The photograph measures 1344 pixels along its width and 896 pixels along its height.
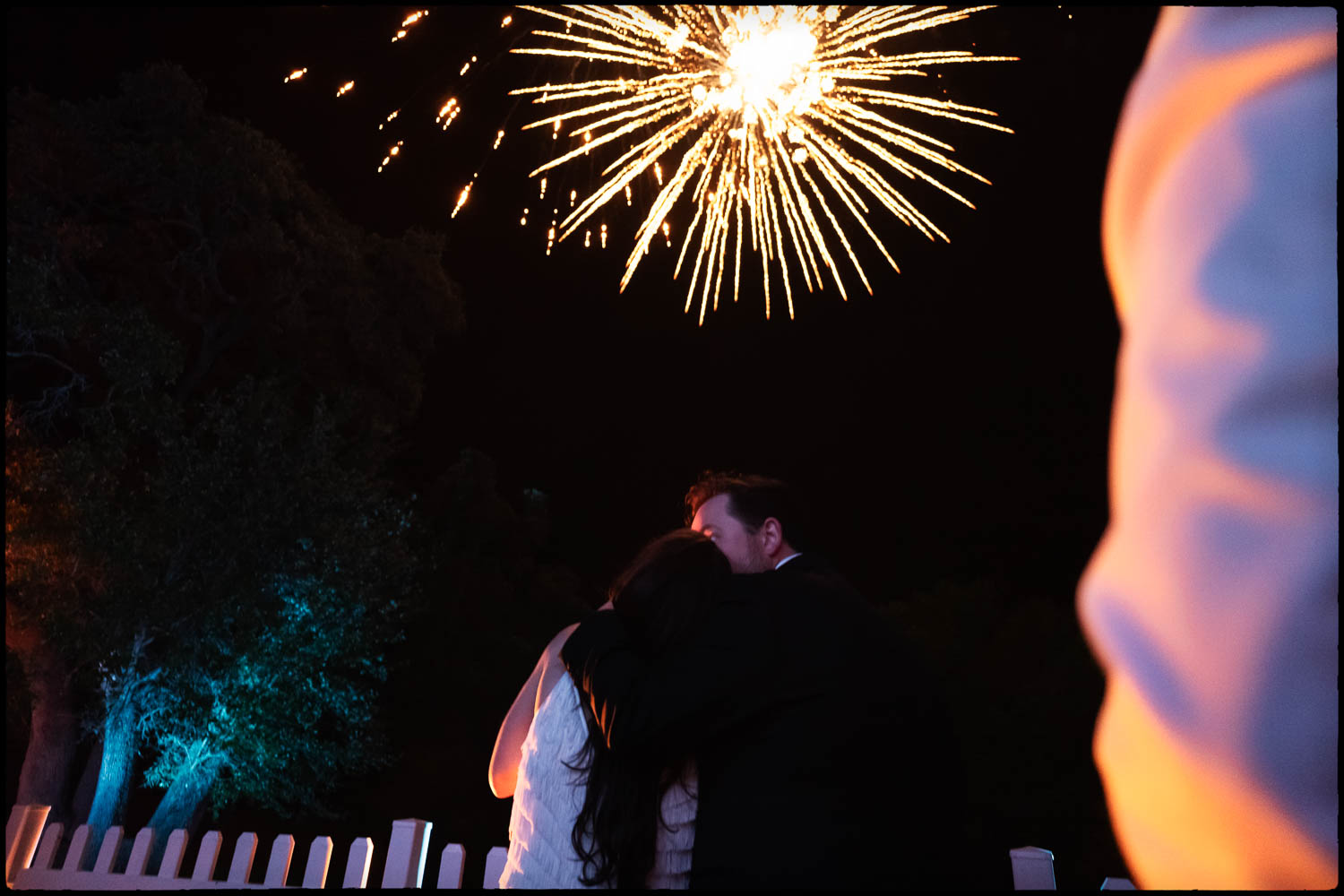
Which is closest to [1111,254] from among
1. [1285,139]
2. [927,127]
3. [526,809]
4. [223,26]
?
[1285,139]

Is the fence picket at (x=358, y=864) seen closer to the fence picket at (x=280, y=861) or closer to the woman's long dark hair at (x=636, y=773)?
the fence picket at (x=280, y=861)

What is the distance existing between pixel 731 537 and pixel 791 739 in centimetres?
121

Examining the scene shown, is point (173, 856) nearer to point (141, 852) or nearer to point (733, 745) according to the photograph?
point (141, 852)

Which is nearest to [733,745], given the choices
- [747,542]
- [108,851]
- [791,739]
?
[791,739]

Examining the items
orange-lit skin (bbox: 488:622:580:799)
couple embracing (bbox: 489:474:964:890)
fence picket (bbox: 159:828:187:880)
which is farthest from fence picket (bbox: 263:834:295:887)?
couple embracing (bbox: 489:474:964:890)

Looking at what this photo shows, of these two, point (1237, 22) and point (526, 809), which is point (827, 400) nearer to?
point (526, 809)

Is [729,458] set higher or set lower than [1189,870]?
higher

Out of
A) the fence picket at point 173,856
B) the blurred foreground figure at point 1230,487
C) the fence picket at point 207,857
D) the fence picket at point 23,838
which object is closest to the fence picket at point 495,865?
the fence picket at point 207,857

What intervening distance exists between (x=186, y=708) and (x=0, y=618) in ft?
6.93

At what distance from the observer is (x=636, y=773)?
211cm

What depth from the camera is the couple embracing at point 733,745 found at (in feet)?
5.61

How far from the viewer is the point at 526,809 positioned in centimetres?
225

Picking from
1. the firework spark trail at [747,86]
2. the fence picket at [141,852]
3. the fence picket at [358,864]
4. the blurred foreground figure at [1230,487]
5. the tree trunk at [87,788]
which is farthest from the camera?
the tree trunk at [87,788]

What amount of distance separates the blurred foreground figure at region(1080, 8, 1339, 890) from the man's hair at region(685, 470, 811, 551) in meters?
2.43
